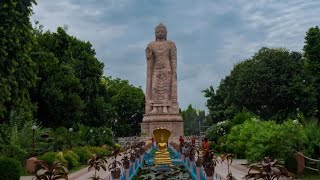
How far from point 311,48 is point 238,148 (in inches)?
512

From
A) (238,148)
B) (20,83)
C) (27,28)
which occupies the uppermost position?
(27,28)

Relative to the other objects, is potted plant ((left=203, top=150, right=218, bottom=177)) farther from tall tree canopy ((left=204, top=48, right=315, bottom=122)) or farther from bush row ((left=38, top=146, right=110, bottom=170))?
tall tree canopy ((left=204, top=48, right=315, bottom=122))

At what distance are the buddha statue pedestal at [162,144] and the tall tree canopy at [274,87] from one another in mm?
19555

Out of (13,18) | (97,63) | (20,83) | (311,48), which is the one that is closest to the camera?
(13,18)

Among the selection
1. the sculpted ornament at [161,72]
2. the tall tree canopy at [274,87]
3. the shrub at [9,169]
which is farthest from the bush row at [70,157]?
the tall tree canopy at [274,87]

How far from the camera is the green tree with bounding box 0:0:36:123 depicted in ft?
70.1

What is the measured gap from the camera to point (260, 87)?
3981 cm

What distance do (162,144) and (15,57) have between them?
8582 mm

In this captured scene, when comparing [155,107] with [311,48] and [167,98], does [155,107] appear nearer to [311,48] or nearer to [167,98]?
[167,98]

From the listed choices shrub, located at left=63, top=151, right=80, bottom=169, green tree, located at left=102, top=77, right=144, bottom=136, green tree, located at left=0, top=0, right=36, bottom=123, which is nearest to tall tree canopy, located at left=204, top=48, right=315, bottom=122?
shrub, located at left=63, top=151, right=80, bottom=169

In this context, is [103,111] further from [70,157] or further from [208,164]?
[208,164]

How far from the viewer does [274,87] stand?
39219mm

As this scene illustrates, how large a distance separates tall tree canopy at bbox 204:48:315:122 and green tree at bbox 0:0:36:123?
21.1 meters

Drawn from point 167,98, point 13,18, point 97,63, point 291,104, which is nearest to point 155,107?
point 167,98
